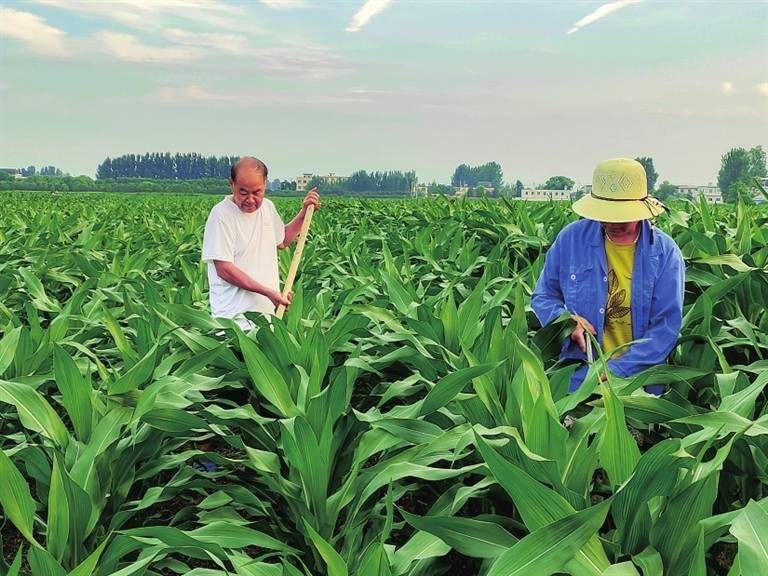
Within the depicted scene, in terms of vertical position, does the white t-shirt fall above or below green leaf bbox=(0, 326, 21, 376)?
above

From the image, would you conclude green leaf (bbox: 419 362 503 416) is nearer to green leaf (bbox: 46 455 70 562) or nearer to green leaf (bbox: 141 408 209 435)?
green leaf (bbox: 141 408 209 435)

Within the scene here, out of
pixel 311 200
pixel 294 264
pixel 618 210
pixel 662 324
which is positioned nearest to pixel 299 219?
pixel 311 200

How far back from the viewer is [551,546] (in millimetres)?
1229

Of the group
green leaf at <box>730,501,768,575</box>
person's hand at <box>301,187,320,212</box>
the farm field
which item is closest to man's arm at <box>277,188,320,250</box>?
person's hand at <box>301,187,320,212</box>

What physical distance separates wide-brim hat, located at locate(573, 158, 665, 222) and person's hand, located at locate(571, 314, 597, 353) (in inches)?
14.3

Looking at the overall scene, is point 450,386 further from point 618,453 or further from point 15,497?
point 15,497

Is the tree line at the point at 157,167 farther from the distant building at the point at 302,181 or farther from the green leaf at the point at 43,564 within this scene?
the green leaf at the point at 43,564

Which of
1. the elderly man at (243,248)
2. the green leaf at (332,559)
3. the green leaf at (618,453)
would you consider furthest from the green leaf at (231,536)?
the elderly man at (243,248)

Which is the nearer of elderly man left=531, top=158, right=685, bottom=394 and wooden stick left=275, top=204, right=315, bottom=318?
elderly man left=531, top=158, right=685, bottom=394

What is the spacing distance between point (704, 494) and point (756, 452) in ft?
1.77

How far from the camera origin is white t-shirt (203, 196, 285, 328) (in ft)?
11.4

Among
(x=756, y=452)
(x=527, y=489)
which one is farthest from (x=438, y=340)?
(x=527, y=489)

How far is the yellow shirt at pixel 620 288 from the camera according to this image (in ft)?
8.63

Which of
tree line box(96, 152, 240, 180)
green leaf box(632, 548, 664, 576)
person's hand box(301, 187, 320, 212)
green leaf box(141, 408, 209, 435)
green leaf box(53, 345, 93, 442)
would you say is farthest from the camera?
tree line box(96, 152, 240, 180)
